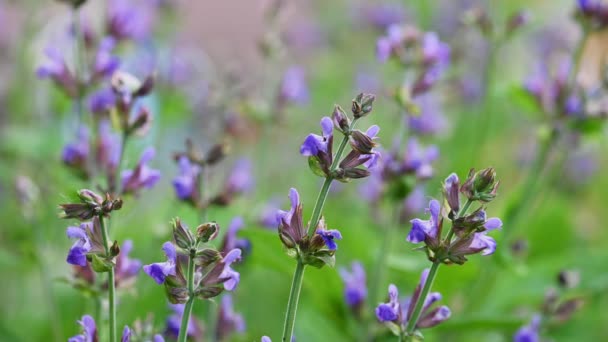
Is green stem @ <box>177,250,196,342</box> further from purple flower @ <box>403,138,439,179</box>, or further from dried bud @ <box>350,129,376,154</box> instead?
purple flower @ <box>403,138,439,179</box>

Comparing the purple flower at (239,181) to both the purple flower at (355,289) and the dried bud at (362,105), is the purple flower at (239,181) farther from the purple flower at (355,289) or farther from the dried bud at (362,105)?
the dried bud at (362,105)

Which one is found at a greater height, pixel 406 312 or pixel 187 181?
pixel 187 181

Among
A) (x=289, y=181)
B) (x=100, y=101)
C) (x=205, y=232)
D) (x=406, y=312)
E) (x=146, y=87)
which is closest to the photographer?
(x=205, y=232)

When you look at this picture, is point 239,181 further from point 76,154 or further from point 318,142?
point 318,142

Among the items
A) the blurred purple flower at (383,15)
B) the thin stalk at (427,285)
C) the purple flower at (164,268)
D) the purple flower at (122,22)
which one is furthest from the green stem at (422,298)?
the blurred purple flower at (383,15)

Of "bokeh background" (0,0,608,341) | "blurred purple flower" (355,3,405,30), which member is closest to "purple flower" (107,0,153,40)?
"bokeh background" (0,0,608,341)

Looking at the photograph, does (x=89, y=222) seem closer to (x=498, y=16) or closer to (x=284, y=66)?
(x=498, y=16)

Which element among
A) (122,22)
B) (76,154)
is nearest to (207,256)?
(76,154)

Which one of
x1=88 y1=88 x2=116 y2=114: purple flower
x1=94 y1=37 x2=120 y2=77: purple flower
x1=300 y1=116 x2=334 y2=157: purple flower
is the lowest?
x1=300 y1=116 x2=334 y2=157: purple flower
